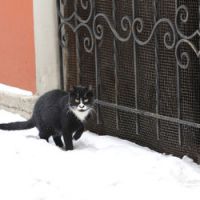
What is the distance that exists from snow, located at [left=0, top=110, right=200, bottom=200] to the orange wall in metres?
1.28

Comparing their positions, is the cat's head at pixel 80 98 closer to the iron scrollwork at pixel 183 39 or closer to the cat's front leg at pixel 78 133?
the cat's front leg at pixel 78 133

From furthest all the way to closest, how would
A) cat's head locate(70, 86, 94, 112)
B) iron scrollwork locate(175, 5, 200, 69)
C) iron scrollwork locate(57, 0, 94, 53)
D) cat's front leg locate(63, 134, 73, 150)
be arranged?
iron scrollwork locate(57, 0, 94, 53) < cat's front leg locate(63, 134, 73, 150) < cat's head locate(70, 86, 94, 112) < iron scrollwork locate(175, 5, 200, 69)

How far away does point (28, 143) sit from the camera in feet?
26.9

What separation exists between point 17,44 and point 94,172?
293cm

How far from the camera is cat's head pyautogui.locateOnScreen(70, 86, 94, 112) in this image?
7773mm

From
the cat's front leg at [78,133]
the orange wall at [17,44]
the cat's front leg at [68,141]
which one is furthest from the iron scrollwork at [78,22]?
the cat's front leg at [68,141]

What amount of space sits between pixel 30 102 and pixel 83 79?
0.87 meters

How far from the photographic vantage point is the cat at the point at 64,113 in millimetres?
7801

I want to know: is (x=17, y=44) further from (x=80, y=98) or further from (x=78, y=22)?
(x=80, y=98)

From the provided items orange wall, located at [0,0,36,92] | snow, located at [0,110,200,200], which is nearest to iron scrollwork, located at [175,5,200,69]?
snow, located at [0,110,200,200]

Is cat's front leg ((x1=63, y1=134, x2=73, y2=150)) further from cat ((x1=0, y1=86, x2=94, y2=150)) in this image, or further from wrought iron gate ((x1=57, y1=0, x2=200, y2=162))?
wrought iron gate ((x1=57, y1=0, x2=200, y2=162))

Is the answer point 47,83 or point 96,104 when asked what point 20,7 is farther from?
point 96,104

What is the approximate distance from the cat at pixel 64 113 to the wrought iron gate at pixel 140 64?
0.38 m

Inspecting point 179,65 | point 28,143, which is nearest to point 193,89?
point 179,65
